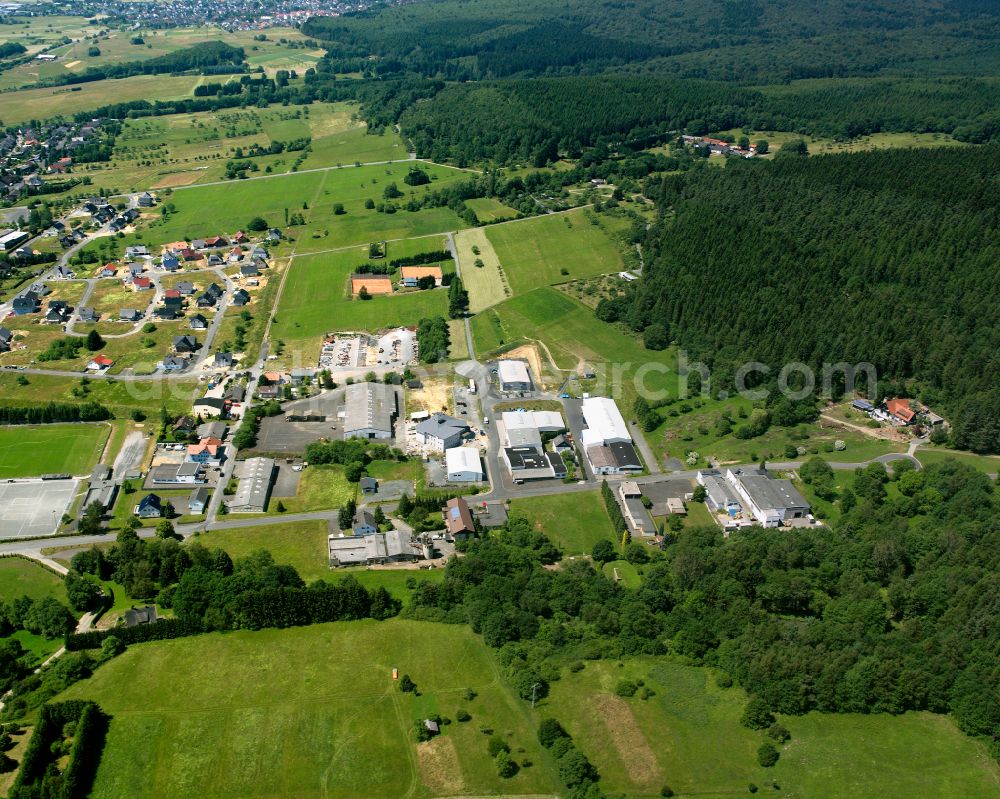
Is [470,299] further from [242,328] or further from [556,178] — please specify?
[556,178]

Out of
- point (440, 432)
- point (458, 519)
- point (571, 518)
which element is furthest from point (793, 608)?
point (440, 432)

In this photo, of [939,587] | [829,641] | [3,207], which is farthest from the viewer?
[3,207]

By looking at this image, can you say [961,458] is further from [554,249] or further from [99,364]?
[99,364]

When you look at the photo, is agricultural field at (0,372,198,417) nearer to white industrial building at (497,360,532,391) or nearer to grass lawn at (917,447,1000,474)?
white industrial building at (497,360,532,391)

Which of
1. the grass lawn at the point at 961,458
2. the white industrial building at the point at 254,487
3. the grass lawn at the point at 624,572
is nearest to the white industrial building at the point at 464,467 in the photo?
the grass lawn at the point at 624,572

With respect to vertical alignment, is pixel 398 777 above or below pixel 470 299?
above

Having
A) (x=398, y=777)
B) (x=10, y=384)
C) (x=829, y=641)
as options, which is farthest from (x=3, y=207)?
(x=829, y=641)
